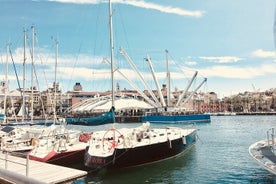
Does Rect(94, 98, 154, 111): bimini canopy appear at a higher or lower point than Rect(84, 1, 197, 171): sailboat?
higher

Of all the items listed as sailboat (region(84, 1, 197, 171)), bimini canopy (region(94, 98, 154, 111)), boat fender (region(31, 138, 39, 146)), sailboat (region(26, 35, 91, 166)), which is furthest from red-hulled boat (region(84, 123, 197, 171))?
bimini canopy (region(94, 98, 154, 111))

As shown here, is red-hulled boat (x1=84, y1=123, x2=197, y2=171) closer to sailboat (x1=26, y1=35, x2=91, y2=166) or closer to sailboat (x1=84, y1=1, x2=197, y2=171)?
sailboat (x1=84, y1=1, x2=197, y2=171)

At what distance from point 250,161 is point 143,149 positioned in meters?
10.8

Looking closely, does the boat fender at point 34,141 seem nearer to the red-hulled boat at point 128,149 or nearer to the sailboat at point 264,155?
the red-hulled boat at point 128,149

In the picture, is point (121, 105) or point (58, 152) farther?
point (121, 105)

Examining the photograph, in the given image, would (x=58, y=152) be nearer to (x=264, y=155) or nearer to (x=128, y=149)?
(x=128, y=149)

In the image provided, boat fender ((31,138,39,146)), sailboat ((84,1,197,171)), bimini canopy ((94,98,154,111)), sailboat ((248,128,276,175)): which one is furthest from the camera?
bimini canopy ((94,98,154,111))

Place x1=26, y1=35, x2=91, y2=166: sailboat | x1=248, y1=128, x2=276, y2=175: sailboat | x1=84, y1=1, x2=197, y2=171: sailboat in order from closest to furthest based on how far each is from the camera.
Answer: x1=248, y1=128, x2=276, y2=175: sailboat
x1=84, y1=1, x2=197, y2=171: sailboat
x1=26, y1=35, x2=91, y2=166: sailboat

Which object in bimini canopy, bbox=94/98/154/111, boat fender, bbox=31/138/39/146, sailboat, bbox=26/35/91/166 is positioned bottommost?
sailboat, bbox=26/35/91/166

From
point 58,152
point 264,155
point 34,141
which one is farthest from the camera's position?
point 34,141

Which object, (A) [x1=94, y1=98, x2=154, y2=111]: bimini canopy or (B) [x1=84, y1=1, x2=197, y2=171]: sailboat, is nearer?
(B) [x1=84, y1=1, x2=197, y2=171]: sailboat

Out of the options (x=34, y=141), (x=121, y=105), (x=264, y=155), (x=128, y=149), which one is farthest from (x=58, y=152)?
(x=121, y=105)

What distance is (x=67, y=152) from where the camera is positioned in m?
22.5

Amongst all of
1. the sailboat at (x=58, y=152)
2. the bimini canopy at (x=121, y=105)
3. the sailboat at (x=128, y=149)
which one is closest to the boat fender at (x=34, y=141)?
the sailboat at (x=58, y=152)
